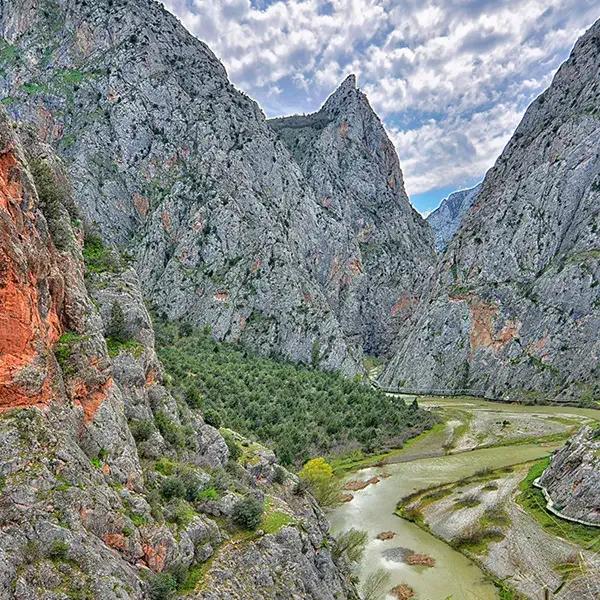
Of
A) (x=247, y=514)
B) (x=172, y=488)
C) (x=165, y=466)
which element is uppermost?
(x=165, y=466)

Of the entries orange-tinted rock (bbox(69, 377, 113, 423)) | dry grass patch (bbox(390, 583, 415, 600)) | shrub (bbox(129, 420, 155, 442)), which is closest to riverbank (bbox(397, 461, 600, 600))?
dry grass patch (bbox(390, 583, 415, 600))

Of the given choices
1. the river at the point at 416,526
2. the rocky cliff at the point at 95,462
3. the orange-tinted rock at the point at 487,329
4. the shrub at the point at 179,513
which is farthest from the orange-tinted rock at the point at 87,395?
the orange-tinted rock at the point at 487,329

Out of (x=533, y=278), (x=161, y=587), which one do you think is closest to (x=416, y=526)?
(x=161, y=587)

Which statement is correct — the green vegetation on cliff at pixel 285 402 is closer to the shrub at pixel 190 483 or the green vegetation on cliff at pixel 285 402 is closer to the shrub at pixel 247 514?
the shrub at pixel 190 483

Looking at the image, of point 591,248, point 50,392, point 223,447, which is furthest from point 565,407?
point 50,392

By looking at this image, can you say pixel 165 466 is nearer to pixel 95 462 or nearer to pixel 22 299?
pixel 95 462

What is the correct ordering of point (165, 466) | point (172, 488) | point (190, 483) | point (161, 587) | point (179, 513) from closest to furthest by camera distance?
point (161, 587)
point (179, 513)
point (172, 488)
point (190, 483)
point (165, 466)

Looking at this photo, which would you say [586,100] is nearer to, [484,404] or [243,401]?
[484,404]
